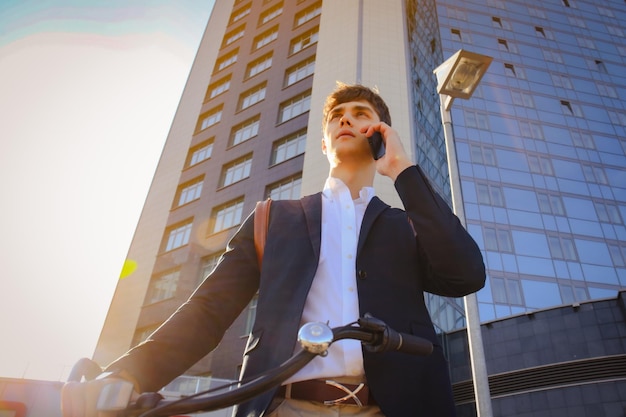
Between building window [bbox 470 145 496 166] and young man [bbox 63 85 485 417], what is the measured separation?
28230 mm

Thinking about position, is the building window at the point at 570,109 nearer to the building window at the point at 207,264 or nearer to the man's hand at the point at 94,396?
the building window at the point at 207,264

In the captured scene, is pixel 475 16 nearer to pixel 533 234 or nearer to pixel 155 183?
pixel 533 234

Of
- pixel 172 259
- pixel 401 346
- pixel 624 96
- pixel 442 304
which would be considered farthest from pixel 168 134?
pixel 624 96

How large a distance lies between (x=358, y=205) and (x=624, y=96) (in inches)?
1654

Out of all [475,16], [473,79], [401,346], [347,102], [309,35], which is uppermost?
[475,16]

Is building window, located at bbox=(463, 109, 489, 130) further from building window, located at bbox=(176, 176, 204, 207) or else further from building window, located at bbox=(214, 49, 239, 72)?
building window, located at bbox=(176, 176, 204, 207)

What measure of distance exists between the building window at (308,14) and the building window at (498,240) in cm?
1552

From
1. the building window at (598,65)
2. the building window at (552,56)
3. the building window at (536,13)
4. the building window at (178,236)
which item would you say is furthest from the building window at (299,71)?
the building window at (536,13)

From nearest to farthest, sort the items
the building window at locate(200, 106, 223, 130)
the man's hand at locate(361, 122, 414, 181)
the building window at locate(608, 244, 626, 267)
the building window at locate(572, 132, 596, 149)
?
1. the man's hand at locate(361, 122, 414, 181)
2. the building window at locate(608, 244, 626, 267)
3. the building window at locate(200, 106, 223, 130)
4. the building window at locate(572, 132, 596, 149)

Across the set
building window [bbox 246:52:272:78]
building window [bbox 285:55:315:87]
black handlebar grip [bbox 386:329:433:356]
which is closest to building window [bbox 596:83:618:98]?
building window [bbox 285:55:315:87]

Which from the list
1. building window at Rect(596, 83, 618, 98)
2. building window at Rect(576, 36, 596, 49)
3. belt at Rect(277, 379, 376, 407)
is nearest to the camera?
belt at Rect(277, 379, 376, 407)

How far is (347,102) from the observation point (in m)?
2.81

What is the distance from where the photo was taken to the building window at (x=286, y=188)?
19.2m

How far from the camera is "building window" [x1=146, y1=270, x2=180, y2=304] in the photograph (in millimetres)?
21248
